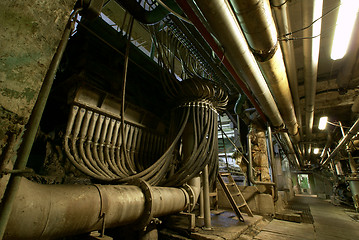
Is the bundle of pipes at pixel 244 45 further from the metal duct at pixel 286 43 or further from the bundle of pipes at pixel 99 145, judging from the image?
the bundle of pipes at pixel 99 145

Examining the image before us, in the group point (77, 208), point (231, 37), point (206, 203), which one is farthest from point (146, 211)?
point (231, 37)

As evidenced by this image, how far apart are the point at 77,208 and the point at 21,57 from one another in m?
1.02

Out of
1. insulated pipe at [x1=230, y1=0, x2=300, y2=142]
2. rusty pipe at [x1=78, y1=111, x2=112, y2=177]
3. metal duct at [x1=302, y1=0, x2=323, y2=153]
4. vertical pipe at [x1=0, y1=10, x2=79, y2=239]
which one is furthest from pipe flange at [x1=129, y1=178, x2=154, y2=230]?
metal duct at [x1=302, y1=0, x2=323, y2=153]

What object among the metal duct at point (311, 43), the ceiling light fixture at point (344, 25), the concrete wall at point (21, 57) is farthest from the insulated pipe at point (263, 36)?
the concrete wall at point (21, 57)

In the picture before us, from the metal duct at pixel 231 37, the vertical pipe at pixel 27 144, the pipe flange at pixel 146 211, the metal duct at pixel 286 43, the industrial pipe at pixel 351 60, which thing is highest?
the industrial pipe at pixel 351 60

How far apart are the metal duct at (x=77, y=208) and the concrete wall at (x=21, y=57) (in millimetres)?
398

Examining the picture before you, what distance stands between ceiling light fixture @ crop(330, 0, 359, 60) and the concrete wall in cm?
261

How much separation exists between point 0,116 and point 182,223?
2.22m

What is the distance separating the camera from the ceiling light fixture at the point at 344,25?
5.76ft

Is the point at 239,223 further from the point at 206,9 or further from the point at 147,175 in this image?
the point at 206,9

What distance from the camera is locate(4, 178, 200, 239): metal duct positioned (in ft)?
3.12

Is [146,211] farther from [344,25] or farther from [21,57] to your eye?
[344,25]

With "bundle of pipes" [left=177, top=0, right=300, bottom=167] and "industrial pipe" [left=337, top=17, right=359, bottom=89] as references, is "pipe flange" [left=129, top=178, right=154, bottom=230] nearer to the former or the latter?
"bundle of pipes" [left=177, top=0, right=300, bottom=167]

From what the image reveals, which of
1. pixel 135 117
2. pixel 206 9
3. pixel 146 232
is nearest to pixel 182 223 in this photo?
pixel 146 232
